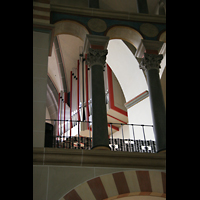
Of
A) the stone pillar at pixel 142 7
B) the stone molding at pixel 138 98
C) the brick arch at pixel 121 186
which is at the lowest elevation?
the brick arch at pixel 121 186

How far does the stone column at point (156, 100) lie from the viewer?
6023 mm

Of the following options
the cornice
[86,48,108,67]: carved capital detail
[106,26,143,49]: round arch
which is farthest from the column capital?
[86,48,108,67]: carved capital detail

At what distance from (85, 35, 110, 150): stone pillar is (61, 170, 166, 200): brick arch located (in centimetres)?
68

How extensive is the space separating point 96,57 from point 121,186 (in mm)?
3082

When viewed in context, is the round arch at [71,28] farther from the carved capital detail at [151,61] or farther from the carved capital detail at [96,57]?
the carved capital detail at [151,61]

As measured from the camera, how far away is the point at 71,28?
735 cm

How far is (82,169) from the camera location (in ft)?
17.0

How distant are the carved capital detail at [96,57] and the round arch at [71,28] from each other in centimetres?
69

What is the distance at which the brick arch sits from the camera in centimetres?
494

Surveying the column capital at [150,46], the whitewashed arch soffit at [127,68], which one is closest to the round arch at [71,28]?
the column capital at [150,46]
